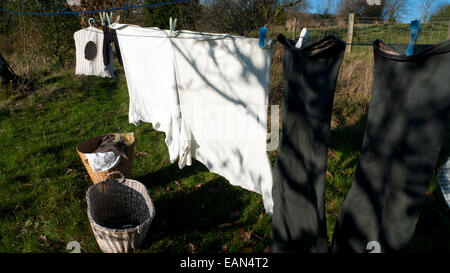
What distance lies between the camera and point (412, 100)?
131 centimetres

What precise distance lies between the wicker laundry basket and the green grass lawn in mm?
173

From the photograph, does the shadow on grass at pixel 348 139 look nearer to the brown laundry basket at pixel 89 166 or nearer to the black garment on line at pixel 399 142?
the black garment on line at pixel 399 142

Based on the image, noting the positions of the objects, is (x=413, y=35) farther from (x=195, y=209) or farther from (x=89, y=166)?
(x=89, y=166)

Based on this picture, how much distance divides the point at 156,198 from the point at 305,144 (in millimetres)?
2057

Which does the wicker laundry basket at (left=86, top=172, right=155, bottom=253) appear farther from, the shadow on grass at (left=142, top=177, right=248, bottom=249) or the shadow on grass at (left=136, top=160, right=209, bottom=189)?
the shadow on grass at (left=136, top=160, right=209, bottom=189)

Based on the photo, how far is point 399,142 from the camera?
1.38 m

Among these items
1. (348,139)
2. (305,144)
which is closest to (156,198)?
(305,144)

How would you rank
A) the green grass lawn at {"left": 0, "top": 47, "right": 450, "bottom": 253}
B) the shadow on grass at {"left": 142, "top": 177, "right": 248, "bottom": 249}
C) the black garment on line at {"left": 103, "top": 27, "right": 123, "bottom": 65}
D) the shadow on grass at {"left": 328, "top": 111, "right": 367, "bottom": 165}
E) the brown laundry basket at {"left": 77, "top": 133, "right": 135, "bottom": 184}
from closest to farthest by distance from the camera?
the green grass lawn at {"left": 0, "top": 47, "right": 450, "bottom": 253}, the shadow on grass at {"left": 142, "top": 177, "right": 248, "bottom": 249}, the brown laundry basket at {"left": 77, "top": 133, "right": 135, "bottom": 184}, the black garment on line at {"left": 103, "top": 27, "right": 123, "bottom": 65}, the shadow on grass at {"left": 328, "top": 111, "right": 367, "bottom": 165}

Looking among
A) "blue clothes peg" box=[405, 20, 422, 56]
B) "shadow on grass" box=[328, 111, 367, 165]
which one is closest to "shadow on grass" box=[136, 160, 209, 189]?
"shadow on grass" box=[328, 111, 367, 165]

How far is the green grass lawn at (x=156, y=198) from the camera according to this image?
2537mm

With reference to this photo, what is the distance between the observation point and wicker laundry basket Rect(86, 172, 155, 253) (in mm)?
2312
